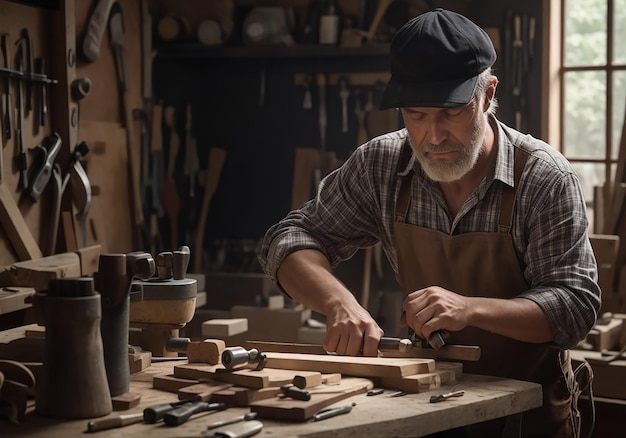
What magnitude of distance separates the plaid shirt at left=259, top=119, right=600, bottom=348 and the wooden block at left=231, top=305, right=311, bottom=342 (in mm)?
2429

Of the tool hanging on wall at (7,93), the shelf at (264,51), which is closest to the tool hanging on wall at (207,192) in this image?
the shelf at (264,51)

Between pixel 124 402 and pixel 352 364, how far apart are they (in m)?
0.67

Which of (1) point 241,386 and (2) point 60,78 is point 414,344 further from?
(2) point 60,78

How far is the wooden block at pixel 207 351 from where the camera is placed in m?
2.84

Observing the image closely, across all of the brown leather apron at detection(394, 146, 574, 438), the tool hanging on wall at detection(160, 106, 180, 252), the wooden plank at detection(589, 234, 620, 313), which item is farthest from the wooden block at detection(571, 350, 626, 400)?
the tool hanging on wall at detection(160, 106, 180, 252)

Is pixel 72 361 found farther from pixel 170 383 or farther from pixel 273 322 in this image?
pixel 273 322

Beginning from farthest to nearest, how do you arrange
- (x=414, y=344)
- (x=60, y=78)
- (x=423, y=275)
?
(x=60, y=78)
(x=423, y=275)
(x=414, y=344)

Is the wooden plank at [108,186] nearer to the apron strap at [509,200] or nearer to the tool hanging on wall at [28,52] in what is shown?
the tool hanging on wall at [28,52]

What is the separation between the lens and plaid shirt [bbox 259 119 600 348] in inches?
124

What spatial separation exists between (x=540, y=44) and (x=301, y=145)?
1844 mm

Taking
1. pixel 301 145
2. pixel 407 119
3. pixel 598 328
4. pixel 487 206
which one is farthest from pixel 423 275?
pixel 301 145

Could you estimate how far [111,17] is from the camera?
6.20m

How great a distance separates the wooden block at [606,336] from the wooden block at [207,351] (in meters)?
2.76

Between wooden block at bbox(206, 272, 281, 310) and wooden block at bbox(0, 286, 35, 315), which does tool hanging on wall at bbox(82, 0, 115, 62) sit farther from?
wooden block at bbox(0, 286, 35, 315)
